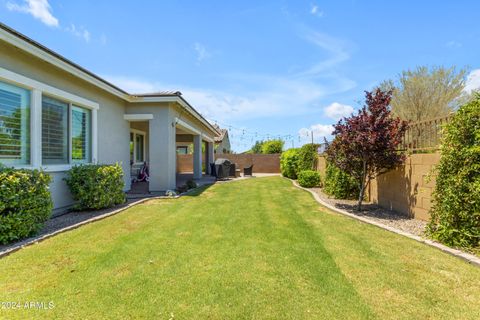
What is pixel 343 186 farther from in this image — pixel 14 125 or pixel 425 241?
pixel 14 125

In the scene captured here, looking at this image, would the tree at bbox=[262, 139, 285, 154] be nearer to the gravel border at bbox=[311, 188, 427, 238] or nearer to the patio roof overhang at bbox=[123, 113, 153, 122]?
the gravel border at bbox=[311, 188, 427, 238]

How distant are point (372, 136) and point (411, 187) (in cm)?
154

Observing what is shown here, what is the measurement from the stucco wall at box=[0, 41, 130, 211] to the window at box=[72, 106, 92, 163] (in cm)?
40

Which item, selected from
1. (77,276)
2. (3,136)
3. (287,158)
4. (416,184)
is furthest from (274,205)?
(287,158)

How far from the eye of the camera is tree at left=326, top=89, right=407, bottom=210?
260 inches

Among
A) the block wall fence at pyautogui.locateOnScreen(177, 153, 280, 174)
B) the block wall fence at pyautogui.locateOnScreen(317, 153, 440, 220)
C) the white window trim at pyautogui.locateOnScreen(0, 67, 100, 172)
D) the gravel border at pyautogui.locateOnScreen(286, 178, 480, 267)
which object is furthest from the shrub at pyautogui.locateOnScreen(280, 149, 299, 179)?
the white window trim at pyautogui.locateOnScreen(0, 67, 100, 172)

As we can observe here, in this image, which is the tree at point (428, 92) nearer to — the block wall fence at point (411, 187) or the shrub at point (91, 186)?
the block wall fence at point (411, 187)

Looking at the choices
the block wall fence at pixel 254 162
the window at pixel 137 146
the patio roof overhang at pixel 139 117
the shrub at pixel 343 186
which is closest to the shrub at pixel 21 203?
the patio roof overhang at pixel 139 117

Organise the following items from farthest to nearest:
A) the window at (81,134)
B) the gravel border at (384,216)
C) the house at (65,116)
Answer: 1. the window at (81,134)
2. the gravel border at (384,216)
3. the house at (65,116)

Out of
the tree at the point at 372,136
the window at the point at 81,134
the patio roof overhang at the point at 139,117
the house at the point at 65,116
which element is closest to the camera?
the house at the point at 65,116

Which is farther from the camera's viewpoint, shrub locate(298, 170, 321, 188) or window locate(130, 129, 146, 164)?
window locate(130, 129, 146, 164)

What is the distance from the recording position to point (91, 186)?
673 centimetres

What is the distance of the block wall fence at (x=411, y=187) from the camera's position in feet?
19.3

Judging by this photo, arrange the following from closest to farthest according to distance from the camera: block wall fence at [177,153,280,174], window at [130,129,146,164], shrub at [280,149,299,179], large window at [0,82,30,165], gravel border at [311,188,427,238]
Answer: large window at [0,82,30,165], gravel border at [311,188,427,238], window at [130,129,146,164], shrub at [280,149,299,179], block wall fence at [177,153,280,174]
